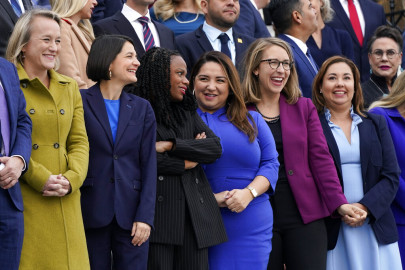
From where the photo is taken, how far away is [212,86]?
16.8ft

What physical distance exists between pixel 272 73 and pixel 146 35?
1.23 metres

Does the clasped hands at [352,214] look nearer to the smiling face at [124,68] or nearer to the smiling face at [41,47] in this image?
the smiling face at [124,68]

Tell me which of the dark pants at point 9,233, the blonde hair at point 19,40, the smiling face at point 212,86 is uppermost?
the blonde hair at point 19,40

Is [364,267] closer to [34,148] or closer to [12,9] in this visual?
[34,148]

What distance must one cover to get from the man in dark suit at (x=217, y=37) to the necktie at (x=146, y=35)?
1.03 feet

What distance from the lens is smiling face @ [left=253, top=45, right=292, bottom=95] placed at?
5.46m

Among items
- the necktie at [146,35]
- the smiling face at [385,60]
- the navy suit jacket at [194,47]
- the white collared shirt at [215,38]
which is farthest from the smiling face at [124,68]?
the smiling face at [385,60]

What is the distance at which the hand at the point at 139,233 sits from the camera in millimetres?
4262

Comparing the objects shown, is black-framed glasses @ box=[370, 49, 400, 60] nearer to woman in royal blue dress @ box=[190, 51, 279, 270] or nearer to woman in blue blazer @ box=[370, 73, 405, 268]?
woman in blue blazer @ box=[370, 73, 405, 268]

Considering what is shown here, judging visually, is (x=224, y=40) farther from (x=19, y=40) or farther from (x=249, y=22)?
(x=19, y=40)

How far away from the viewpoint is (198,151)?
15.2 ft

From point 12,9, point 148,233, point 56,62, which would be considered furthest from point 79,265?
point 12,9

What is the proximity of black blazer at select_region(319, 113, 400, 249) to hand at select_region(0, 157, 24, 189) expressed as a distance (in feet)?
8.26

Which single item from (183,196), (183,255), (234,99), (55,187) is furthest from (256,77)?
(55,187)
